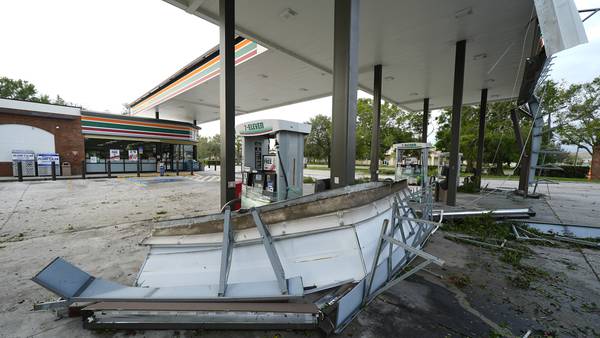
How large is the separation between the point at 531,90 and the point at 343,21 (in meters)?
6.72

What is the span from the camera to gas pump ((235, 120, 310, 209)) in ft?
17.5

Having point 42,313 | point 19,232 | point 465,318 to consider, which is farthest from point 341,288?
point 19,232

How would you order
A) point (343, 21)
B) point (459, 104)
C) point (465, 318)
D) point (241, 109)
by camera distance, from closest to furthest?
point (465, 318)
point (343, 21)
point (459, 104)
point (241, 109)

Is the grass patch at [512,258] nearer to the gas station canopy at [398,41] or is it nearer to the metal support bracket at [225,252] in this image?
the gas station canopy at [398,41]

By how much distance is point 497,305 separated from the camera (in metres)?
2.47

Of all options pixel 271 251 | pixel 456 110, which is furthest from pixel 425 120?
pixel 271 251

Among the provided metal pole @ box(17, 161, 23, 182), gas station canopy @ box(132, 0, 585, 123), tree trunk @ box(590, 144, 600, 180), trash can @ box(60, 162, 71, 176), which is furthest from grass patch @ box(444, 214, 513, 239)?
tree trunk @ box(590, 144, 600, 180)

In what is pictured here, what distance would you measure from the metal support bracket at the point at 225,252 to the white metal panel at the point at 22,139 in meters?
20.0

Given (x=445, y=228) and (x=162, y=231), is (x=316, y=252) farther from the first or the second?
(x=445, y=228)

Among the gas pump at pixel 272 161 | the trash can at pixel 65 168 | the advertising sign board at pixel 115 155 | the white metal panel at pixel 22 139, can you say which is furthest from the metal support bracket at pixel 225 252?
the white metal panel at pixel 22 139

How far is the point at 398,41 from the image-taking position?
Result: 721 cm

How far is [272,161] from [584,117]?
32566 millimetres

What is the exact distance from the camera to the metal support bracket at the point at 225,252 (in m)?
2.00

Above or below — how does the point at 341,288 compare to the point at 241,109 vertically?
below
